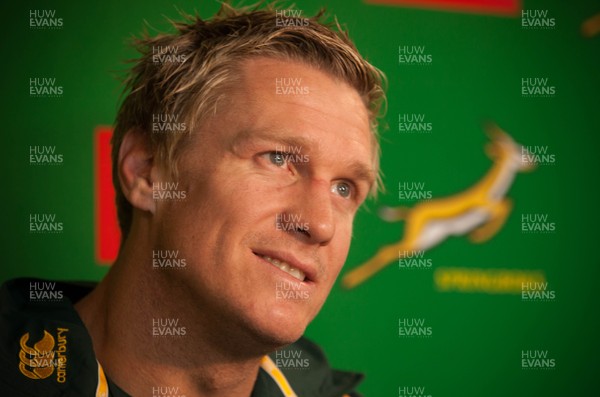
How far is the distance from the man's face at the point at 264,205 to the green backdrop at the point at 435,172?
0.48 meters

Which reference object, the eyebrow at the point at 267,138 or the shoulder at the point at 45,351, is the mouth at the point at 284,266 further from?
the shoulder at the point at 45,351

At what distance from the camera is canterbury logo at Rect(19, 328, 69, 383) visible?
0.96 m

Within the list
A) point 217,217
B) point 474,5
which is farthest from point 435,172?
point 217,217

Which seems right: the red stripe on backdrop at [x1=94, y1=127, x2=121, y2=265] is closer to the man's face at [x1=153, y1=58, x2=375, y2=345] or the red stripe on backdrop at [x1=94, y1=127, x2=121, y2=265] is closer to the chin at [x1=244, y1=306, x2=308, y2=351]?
the man's face at [x1=153, y1=58, x2=375, y2=345]

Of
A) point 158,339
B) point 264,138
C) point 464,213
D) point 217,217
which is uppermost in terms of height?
point 264,138

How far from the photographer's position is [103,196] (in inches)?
57.1

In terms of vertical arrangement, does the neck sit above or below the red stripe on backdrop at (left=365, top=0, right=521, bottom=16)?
below

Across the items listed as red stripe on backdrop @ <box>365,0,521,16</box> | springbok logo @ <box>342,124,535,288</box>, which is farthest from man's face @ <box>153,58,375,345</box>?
red stripe on backdrop @ <box>365,0,521,16</box>

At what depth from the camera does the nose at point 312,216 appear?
100 centimetres

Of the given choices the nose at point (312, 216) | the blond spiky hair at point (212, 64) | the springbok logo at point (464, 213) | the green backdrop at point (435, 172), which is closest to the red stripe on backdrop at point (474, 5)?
the green backdrop at point (435, 172)

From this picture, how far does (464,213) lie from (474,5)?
1.73 feet

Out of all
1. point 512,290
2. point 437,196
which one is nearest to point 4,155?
point 437,196

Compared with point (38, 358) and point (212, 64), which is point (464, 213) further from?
point (38, 358)

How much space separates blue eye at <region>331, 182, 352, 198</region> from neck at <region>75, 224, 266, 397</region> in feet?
0.96
